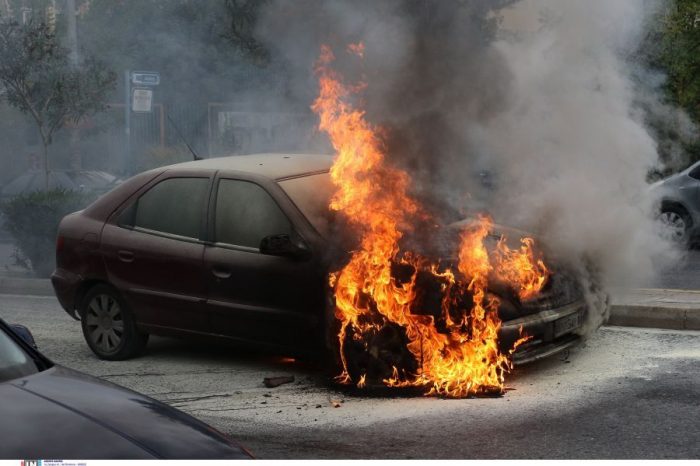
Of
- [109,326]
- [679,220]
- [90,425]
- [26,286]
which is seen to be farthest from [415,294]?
[679,220]

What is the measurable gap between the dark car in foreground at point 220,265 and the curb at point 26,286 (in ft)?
13.3

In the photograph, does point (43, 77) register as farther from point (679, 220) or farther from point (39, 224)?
point (679, 220)

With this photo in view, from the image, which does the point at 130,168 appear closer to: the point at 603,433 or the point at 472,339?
the point at 472,339

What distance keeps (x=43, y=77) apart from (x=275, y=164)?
28.9ft

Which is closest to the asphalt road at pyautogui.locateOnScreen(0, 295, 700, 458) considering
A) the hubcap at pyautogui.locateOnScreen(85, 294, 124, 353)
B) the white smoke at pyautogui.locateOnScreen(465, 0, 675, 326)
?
the hubcap at pyautogui.locateOnScreen(85, 294, 124, 353)

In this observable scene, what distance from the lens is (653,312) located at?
8852 mm

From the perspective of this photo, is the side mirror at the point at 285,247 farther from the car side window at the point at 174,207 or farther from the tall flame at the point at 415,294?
the car side window at the point at 174,207

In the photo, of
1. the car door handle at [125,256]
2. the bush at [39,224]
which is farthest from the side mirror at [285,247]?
the bush at [39,224]

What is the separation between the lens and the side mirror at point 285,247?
6965 mm

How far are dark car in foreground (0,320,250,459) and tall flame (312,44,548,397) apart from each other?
291 centimetres

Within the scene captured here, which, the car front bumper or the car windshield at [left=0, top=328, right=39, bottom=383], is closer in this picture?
the car windshield at [left=0, top=328, right=39, bottom=383]

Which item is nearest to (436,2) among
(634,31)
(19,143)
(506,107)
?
(506,107)

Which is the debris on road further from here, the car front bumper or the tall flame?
the car front bumper

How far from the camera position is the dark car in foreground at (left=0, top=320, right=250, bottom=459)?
3.15m
